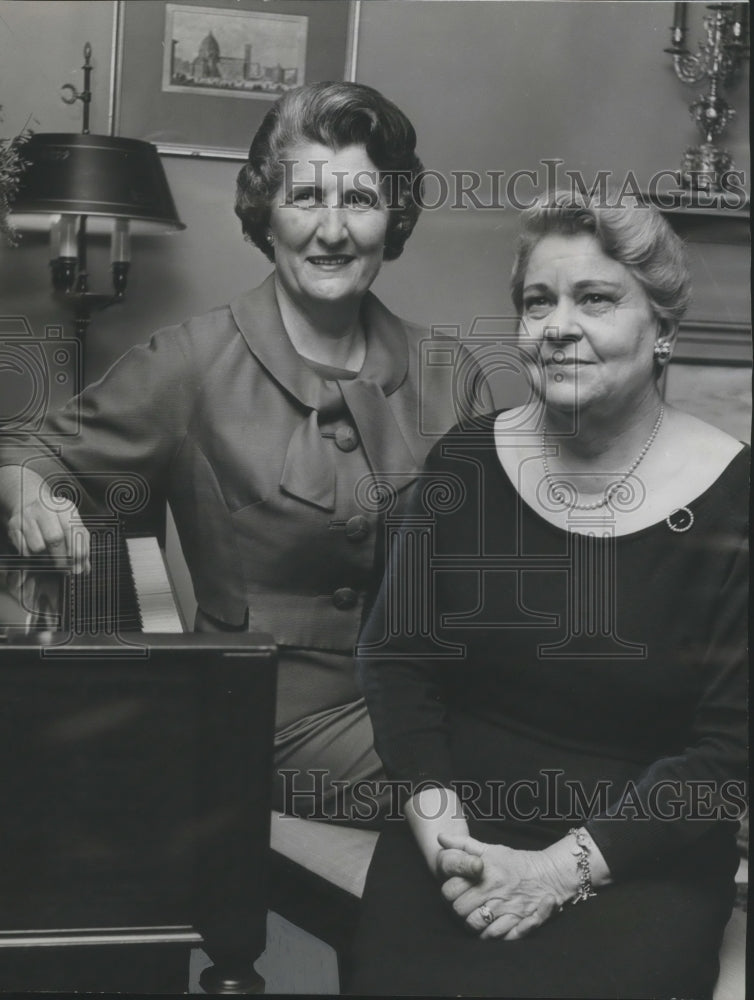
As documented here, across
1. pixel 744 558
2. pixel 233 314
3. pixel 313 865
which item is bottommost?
pixel 313 865

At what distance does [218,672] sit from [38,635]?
278 millimetres

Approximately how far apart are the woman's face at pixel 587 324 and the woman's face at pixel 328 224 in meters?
0.26

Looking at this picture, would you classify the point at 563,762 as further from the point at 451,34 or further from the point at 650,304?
the point at 451,34

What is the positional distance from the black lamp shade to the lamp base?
825 millimetres

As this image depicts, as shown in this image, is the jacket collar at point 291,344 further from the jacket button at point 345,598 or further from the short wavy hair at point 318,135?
the jacket button at point 345,598

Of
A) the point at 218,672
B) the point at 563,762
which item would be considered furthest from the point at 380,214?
the point at 563,762

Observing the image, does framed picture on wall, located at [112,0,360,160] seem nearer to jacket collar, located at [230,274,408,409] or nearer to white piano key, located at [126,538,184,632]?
jacket collar, located at [230,274,408,409]

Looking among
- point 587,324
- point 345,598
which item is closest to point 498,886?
point 345,598

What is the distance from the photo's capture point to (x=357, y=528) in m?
2.02

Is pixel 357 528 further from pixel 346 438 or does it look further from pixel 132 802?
pixel 132 802

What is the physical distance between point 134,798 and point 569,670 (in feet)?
2.27

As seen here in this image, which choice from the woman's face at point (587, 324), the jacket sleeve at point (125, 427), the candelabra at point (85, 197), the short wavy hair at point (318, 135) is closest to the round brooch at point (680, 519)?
the woman's face at point (587, 324)

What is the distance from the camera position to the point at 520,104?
206 cm

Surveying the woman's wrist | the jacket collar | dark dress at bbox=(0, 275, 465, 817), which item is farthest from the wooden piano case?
the jacket collar
